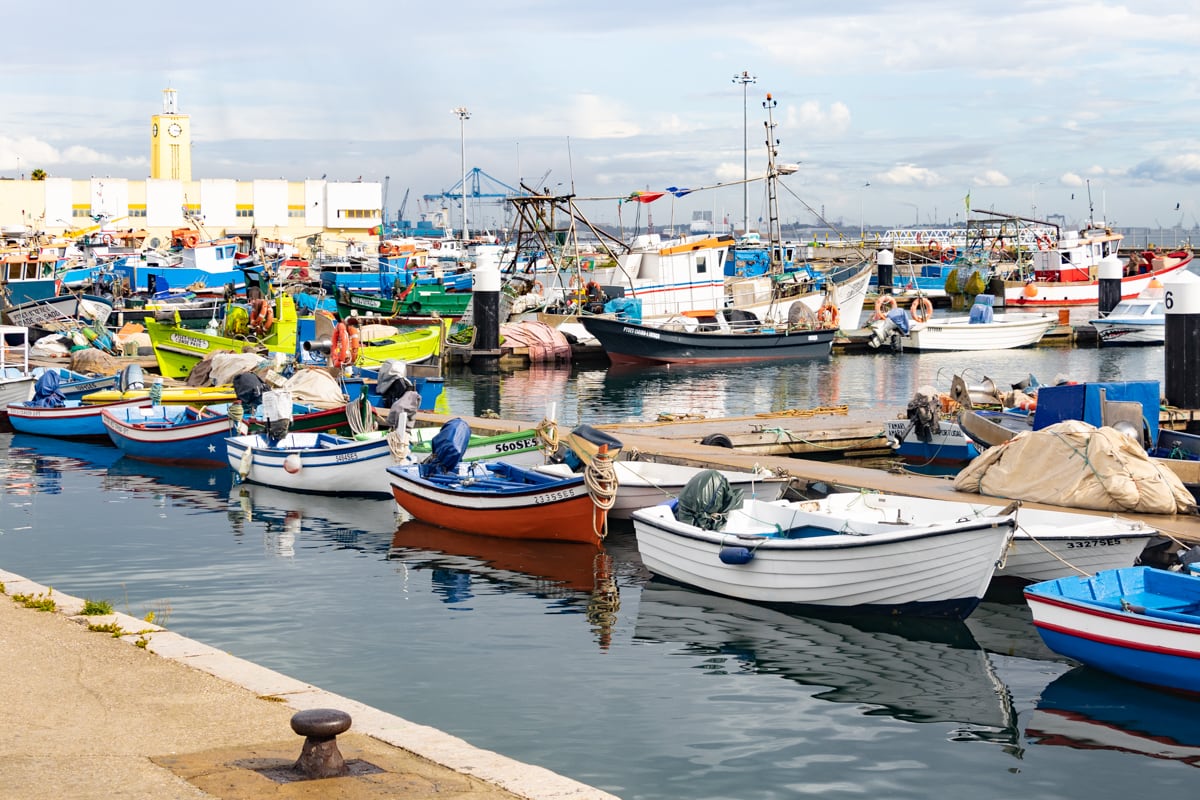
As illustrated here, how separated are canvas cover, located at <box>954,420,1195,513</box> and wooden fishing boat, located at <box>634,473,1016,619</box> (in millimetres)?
2426

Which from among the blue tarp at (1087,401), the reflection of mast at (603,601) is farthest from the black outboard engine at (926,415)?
the reflection of mast at (603,601)

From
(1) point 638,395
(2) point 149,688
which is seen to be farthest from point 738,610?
(1) point 638,395

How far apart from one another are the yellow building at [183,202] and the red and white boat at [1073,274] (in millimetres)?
62447

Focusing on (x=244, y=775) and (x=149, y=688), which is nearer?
(x=244, y=775)

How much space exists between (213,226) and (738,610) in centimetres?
12153

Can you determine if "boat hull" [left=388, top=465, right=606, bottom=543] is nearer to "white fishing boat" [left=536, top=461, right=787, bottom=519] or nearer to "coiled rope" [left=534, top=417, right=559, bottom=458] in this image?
"white fishing boat" [left=536, top=461, right=787, bottom=519]

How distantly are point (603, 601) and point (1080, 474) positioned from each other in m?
6.36

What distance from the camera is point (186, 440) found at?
27.2m

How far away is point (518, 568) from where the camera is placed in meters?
18.0

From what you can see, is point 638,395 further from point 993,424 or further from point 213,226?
point 213,226

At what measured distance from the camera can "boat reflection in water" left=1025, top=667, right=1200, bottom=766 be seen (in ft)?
36.9

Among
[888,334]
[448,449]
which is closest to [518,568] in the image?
[448,449]

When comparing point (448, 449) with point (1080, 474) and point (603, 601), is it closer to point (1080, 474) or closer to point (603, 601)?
point (603, 601)

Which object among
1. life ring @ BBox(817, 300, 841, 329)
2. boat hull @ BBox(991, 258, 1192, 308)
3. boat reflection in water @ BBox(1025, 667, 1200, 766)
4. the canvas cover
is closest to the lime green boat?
life ring @ BBox(817, 300, 841, 329)
